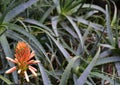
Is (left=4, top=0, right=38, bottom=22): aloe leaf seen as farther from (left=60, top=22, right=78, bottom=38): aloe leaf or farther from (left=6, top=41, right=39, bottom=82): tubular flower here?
(left=6, top=41, right=39, bottom=82): tubular flower

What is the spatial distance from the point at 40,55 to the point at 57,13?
440 millimetres

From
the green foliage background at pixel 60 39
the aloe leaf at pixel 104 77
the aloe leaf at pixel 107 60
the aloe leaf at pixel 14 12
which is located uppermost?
the aloe leaf at pixel 14 12

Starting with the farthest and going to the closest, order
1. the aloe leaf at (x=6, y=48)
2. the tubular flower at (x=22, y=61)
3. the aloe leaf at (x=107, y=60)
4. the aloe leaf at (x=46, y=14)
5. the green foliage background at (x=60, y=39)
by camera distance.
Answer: the aloe leaf at (x=46, y=14) → the aloe leaf at (x=107, y=60) → the green foliage background at (x=60, y=39) → the aloe leaf at (x=6, y=48) → the tubular flower at (x=22, y=61)

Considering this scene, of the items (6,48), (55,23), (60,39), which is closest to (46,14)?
(55,23)

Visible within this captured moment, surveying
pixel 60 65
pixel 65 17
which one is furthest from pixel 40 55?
pixel 65 17

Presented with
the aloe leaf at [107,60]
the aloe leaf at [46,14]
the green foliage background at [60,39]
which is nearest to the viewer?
the green foliage background at [60,39]

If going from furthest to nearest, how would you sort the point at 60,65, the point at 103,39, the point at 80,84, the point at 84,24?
1. the point at 84,24
2. the point at 103,39
3. the point at 60,65
4. the point at 80,84

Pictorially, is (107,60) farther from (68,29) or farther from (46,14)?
(46,14)

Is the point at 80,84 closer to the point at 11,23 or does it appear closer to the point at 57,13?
the point at 11,23

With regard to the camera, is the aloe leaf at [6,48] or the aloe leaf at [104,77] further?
the aloe leaf at [104,77]

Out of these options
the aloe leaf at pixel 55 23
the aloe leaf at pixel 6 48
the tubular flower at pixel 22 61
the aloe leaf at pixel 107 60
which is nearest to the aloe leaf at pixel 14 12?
the aloe leaf at pixel 6 48

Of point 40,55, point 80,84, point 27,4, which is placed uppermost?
point 27,4

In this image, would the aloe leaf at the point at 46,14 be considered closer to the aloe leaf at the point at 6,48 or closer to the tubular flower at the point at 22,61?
the aloe leaf at the point at 6,48

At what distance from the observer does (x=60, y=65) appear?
5.21 ft
